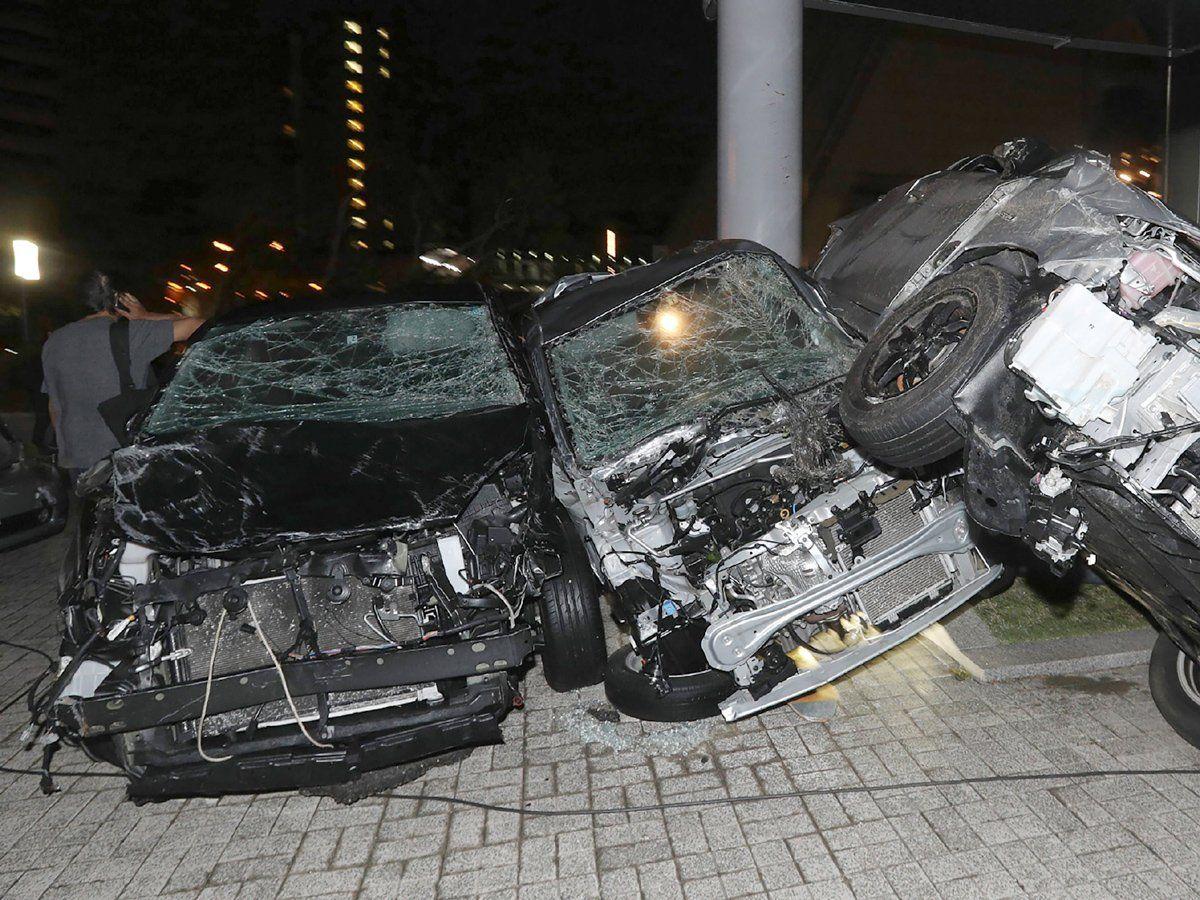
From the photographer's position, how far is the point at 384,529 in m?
3.23

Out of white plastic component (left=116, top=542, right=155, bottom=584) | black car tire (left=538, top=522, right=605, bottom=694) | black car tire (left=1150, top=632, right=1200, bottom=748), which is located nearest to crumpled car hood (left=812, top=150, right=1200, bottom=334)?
black car tire (left=1150, top=632, right=1200, bottom=748)

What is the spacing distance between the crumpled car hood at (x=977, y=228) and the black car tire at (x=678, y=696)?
1932 mm

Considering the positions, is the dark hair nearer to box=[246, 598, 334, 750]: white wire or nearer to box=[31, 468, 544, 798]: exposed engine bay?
box=[31, 468, 544, 798]: exposed engine bay

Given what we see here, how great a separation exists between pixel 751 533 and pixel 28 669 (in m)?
4.38

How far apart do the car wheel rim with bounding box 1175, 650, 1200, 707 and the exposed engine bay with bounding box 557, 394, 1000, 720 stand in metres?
0.81

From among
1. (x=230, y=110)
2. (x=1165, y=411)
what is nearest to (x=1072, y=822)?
(x=1165, y=411)

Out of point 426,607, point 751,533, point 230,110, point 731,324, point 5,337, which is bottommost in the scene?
point 5,337

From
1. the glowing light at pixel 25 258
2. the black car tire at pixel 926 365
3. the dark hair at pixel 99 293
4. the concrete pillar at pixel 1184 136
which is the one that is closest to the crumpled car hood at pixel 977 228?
the black car tire at pixel 926 365

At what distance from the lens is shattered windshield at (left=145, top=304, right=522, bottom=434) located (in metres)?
3.78

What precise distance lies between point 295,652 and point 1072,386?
2.93m

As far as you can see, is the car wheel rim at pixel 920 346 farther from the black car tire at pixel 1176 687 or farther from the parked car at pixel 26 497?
the parked car at pixel 26 497

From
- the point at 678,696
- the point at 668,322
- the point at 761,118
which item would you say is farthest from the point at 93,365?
the point at 761,118

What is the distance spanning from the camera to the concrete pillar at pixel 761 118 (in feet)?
21.3

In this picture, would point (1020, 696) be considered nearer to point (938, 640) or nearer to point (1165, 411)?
point (938, 640)
